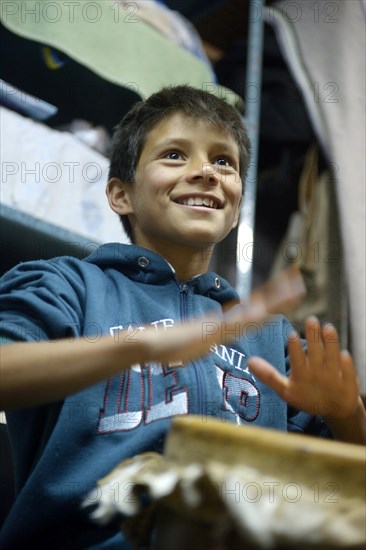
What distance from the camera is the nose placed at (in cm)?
95

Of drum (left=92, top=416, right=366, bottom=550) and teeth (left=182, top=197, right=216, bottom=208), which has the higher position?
teeth (left=182, top=197, right=216, bottom=208)

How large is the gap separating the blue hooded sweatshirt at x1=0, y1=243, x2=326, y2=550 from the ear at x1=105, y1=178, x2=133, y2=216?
0.42 ft

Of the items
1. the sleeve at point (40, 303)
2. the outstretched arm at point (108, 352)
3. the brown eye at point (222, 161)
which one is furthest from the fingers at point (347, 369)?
the brown eye at point (222, 161)

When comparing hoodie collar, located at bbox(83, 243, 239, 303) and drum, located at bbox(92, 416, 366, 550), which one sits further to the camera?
hoodie collar, located at bbox(83, 243, 239, 303)

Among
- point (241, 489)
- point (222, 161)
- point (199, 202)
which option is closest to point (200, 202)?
point (199, 202)

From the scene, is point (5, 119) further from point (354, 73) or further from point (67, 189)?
point (354, 73)

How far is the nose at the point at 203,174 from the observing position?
0.95 meters

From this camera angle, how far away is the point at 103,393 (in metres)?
0.78

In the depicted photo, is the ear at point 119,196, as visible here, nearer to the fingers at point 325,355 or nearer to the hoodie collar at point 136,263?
the hoodie collar at point 136,263

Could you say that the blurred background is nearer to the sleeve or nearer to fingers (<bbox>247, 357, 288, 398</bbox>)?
the sleeve

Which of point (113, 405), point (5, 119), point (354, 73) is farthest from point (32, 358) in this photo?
point (354, 73)

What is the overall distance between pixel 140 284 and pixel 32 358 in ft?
1.11

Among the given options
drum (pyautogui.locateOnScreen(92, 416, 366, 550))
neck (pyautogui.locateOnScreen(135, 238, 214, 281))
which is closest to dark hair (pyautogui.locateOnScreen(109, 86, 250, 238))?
neck (pyautogui.locateOnScreen(135, 238, 214, 281))

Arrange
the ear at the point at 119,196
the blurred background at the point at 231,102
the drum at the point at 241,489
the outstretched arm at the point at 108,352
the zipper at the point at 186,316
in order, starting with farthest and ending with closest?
the blurred background at the point at 231,102, the ear at the point at 119,196, the zipper at the point at 186,316, the outstretched arm at the point at 108,352, the drum at the point at 241,489
